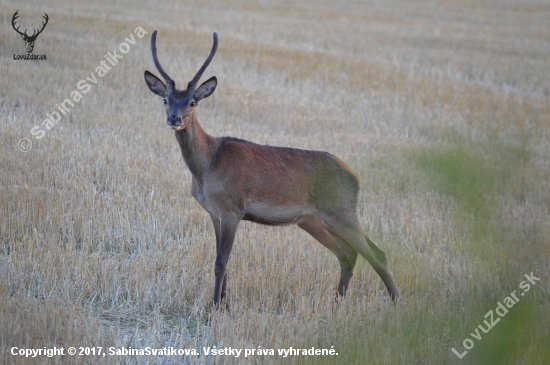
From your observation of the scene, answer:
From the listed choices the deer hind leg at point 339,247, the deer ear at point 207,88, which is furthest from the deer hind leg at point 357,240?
the deer ear at point 207,88

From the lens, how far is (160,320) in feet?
19.1

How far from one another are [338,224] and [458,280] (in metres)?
1.71

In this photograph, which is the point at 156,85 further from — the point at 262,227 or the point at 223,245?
the point at 262,227

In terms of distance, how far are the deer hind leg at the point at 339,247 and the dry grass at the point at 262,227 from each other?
8.7 inches

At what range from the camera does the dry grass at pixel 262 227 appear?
2436 mm

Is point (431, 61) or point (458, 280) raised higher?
point (431, 61)

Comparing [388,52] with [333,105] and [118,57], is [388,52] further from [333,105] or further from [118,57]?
[118,57]

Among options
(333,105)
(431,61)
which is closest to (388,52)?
(431,61)

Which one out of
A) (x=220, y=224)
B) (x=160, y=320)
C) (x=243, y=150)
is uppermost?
(x=243, y=150)

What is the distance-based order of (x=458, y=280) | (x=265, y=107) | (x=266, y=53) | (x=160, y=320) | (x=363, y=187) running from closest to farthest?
(x=160, y=320) < (x=458, y=280) < (x=363, y=187) < (x=265, y=107) < (x=266, y=53)

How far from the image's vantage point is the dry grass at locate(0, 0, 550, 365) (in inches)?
95.9

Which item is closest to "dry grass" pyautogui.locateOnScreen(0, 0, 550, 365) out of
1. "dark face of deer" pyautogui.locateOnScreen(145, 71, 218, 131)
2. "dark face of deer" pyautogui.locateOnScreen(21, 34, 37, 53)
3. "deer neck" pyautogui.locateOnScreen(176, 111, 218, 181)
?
"dark face of deer" pyautogui.locateOnScreen(21, 34, 37, 53)

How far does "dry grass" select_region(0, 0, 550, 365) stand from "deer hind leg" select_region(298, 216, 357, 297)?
0.22 m

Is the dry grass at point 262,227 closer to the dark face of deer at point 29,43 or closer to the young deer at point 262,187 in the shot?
the dark face of deer at point 29,43
